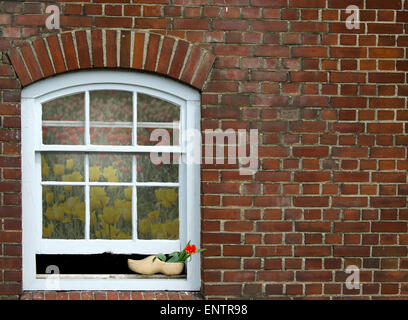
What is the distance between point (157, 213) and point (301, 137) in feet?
3.91

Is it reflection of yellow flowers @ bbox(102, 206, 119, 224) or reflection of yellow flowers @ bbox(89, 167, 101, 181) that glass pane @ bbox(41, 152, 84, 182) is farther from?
reflection of yellow flowers @ bbox(102, 206, 119, 224)

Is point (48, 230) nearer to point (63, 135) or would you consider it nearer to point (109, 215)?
point (109, 215)

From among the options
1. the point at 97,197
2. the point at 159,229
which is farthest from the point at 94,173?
the point at 159,229

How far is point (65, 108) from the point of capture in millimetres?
3738

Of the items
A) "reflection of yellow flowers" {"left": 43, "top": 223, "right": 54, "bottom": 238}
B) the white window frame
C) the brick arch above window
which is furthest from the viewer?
"reflection of yellow flowers" {"left": 43, "top": 223, "right": 54, "bottom": 238}

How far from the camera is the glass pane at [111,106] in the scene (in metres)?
3.74

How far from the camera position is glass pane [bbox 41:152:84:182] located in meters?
3.74

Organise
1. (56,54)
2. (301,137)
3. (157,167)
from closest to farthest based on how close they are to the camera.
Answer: (56,54) < (301,137) < (157,167)

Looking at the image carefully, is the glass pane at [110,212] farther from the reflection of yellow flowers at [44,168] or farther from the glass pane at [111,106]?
the glass pane at [111,106]

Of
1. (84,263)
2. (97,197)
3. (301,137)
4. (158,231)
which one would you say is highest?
(301,137)

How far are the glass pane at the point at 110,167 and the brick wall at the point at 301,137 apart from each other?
0.62m

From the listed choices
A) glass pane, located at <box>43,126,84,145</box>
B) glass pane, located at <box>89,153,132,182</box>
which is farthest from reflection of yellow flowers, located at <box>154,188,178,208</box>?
glass pane, located at <box>43,126,84,145</box>

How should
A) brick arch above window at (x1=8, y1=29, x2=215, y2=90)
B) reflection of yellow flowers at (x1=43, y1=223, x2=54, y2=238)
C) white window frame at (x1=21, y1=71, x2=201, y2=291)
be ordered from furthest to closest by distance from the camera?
1. reflection of yellow flowers at (x1=43, y1=223, x2=54, y2=238)
2. white window frame at (x1=21, y1=71, x2=201, y2=291)
3. brick arch above window at (x1=8, y1=29, x2=215, y2=90)

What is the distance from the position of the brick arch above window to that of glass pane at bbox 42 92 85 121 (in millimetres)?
225
